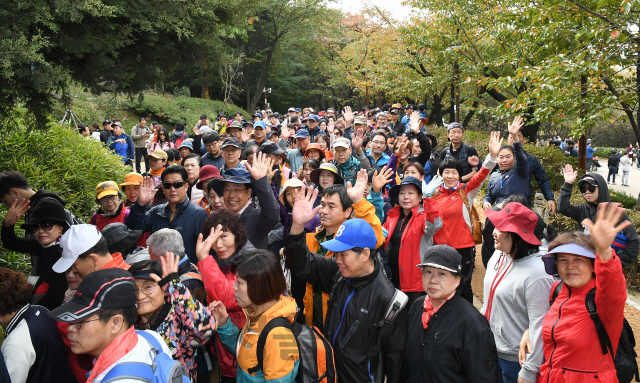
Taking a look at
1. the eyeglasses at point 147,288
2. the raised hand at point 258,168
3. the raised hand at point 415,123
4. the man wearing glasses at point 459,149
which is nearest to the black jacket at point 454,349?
the eyeglasses at point 147,288

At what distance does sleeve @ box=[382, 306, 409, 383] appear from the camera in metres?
2.68

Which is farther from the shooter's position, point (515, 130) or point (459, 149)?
point (459, 149)

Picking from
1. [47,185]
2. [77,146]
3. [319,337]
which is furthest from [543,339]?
[77,146]

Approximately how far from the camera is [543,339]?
2.58 metres

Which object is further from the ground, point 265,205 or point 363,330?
point 265,205

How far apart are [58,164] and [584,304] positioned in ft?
21.3

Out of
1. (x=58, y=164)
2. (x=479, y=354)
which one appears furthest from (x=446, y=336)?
(x=58, y=164)

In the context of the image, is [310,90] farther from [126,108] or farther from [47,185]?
[47,185]

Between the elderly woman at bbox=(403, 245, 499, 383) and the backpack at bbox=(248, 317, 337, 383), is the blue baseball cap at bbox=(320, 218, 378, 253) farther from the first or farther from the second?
the backpack at bbox=(248, 317, 337, 383)

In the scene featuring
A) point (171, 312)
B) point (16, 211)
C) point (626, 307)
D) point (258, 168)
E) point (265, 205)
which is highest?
point (258, 168)

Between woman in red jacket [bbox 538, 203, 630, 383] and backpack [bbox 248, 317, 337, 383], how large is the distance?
133cm

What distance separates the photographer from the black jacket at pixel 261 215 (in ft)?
12.0

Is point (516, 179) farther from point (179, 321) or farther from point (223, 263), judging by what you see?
point (179, 321)

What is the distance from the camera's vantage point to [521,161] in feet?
18.2
